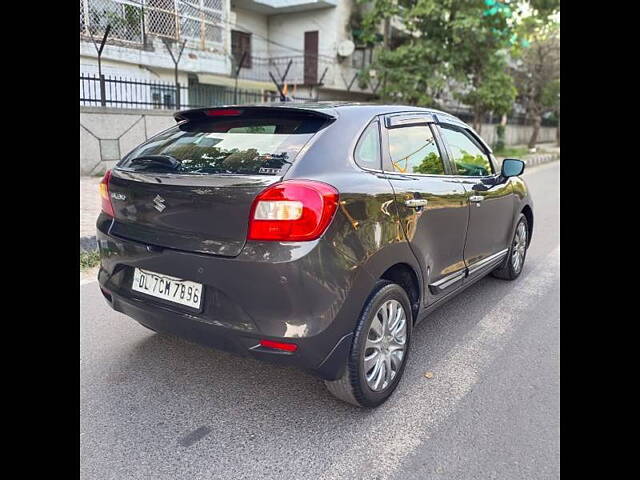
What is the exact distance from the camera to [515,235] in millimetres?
4977

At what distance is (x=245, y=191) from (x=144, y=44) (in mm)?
13791

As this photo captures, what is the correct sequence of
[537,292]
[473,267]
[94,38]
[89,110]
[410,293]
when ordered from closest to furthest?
1. [410,293]
2. [473,267]
3. [537,292]
4. [89,110]
5. [94,38]

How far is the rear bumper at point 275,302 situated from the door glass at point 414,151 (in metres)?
0.86

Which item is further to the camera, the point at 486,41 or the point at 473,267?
the point at 486,41

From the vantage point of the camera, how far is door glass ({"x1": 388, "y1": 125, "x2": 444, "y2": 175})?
3078 mm

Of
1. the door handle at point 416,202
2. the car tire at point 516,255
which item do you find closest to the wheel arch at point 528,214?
the car tire at point 516,255

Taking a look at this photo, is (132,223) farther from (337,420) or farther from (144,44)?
(144,44)

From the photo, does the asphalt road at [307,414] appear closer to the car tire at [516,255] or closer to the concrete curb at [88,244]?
the car tire at [516,255]

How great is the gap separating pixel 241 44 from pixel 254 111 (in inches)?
791

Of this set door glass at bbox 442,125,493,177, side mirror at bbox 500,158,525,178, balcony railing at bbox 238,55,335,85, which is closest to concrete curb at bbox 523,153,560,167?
balcony railing at bbox 238,55,335,85

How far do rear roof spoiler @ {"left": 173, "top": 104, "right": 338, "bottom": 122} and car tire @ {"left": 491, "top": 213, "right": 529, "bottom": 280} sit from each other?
2.79 meters

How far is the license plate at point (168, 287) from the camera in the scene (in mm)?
2533
